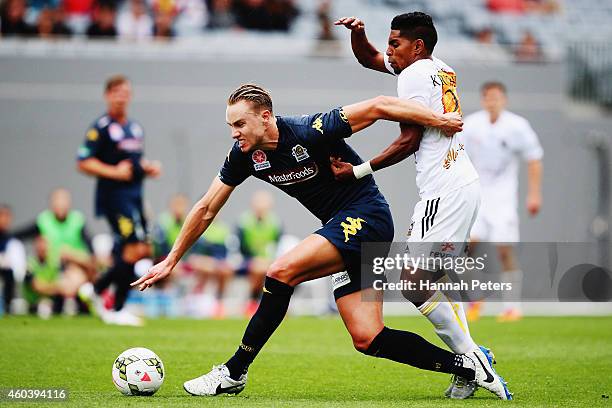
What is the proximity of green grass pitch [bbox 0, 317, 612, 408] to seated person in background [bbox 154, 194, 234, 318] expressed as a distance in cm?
280

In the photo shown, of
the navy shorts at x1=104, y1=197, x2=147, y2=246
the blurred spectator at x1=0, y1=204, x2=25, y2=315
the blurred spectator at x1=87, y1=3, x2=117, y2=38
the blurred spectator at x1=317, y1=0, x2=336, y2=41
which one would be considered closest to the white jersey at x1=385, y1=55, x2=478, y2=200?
the navy shorts at x1=104, y1=197, x2=147, y2=246

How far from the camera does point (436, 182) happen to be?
21.6 feet

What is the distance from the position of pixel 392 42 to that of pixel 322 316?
8453 mm

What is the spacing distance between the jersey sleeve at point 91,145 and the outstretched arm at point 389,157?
5981 millimetres

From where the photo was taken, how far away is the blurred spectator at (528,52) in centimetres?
1969

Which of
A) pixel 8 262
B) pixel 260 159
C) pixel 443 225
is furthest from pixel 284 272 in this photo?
pixel 8 262

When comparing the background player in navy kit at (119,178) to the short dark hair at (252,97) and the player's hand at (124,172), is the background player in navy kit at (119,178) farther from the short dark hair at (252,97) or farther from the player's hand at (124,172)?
the short dark hair at (252,97)

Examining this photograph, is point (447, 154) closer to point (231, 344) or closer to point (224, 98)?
point (231, 344)

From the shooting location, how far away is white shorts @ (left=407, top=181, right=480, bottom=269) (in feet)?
21.4

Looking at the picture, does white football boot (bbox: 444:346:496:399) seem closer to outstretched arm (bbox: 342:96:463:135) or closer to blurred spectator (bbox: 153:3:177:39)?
outstretched arm (bbox: 342:96:463:135)

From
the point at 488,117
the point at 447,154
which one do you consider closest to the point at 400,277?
the point at 447,154

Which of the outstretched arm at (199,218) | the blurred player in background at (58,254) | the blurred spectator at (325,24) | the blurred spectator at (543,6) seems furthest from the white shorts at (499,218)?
the blurred spectator at (543,6)

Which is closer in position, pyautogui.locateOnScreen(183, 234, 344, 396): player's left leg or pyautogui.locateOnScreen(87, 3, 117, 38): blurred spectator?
pyautogui.locateOnScreen(183, 234, 344, 396): player's left leg

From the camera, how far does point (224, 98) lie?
62.2 ft
